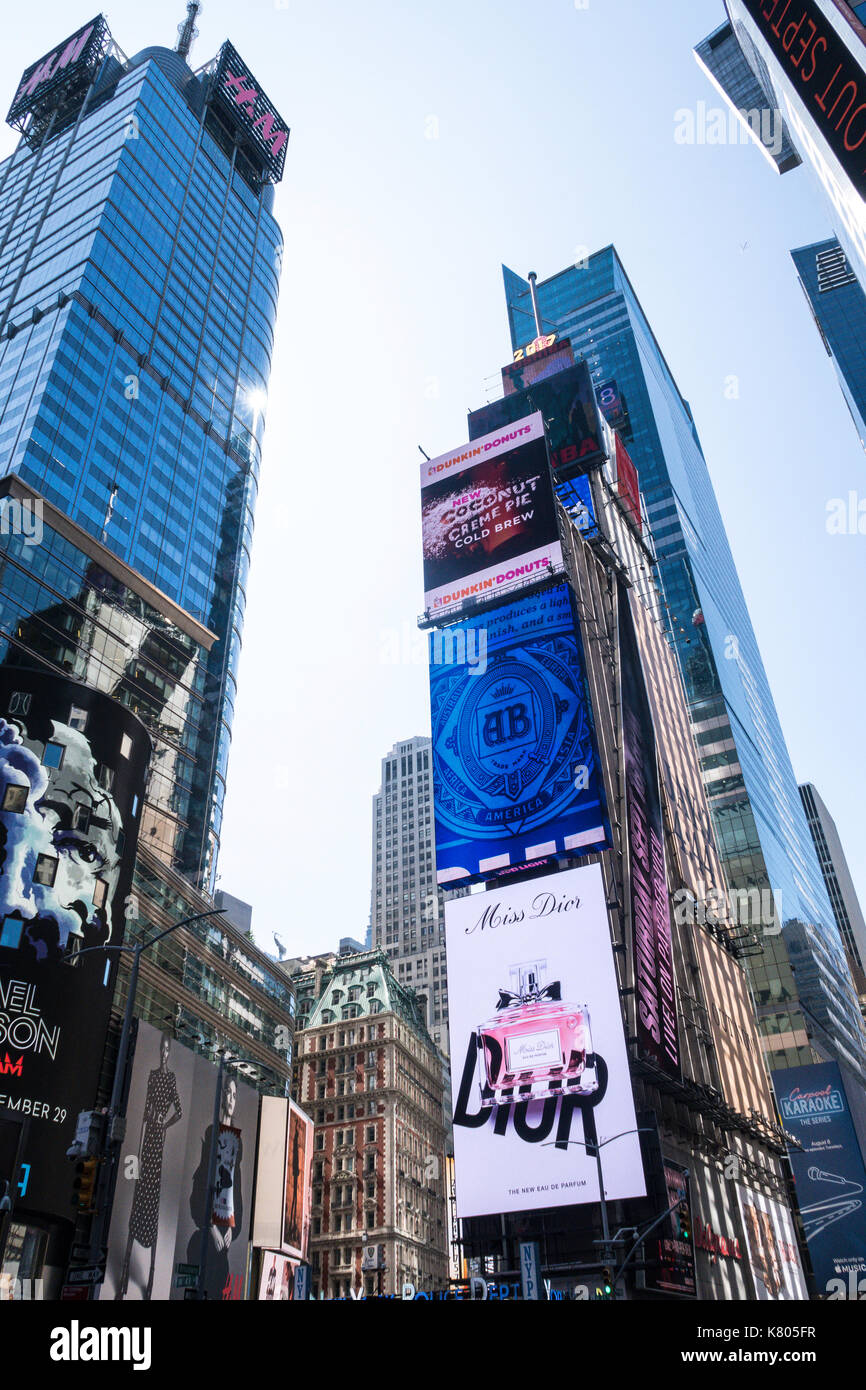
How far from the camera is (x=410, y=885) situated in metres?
176

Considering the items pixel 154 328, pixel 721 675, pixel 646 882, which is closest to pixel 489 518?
pixel 646 882

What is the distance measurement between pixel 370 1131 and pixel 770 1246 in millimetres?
39563

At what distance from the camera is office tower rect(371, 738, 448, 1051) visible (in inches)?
6245

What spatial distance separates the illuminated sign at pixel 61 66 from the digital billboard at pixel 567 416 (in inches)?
3532

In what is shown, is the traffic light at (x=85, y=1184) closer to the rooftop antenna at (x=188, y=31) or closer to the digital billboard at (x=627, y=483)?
the digital billboard at (x=627, y=483)

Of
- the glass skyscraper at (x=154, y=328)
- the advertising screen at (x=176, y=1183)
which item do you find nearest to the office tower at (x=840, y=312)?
the glass skyscraper at (x=154, y=328)

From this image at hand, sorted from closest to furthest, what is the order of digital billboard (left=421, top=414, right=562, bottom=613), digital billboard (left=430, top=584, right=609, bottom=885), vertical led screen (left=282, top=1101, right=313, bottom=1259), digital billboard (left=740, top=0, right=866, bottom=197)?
digital billboard (left=740, top=0, right=866, bottom=197) → digital billboard (left=430, top=584, right=609, bottom=885) → vertical led screen (left=282, top=1101, right=313, bottom=1259) → digital billboard (left=421, top=414, right=562, bottom=613)

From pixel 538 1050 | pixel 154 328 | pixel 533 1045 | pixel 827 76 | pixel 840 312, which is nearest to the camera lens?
pixel 827 76

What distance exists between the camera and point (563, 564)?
6812 centimetres

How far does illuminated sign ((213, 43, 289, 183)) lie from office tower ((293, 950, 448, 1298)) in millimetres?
116355

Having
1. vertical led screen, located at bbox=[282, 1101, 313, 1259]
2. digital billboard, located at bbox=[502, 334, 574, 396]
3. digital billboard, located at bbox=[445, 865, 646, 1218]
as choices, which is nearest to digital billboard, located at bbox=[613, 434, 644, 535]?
digital billboard, located at bbox=[502, 334, 574, 396]

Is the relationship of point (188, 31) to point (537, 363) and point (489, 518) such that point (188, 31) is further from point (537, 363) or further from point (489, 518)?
point (489, 518)

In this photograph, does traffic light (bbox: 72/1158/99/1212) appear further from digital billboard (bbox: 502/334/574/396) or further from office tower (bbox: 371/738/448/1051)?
office tower (bbox: 371/738/448/1051)
